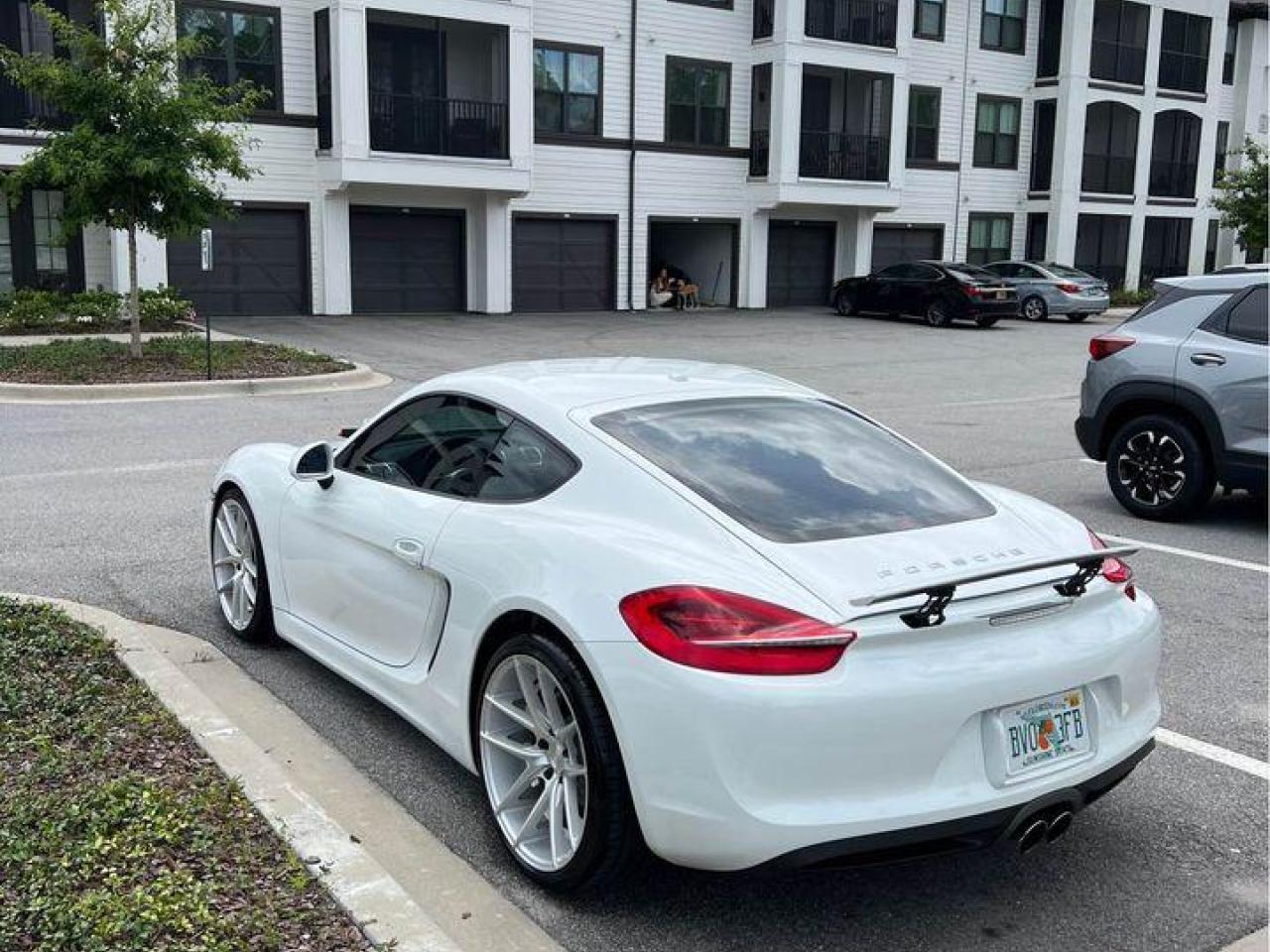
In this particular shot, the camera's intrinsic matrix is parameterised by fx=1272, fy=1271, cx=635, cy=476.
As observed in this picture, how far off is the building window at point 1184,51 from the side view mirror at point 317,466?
42844 mm

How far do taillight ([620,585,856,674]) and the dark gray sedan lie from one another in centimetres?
3058

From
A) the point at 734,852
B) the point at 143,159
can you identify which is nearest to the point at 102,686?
the point at 734,852

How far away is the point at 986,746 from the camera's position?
3.35 meters

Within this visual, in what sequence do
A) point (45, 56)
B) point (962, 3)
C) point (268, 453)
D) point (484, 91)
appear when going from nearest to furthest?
point (268, 453)
point (45, 56)
point (484, 91)
point (962, 3)

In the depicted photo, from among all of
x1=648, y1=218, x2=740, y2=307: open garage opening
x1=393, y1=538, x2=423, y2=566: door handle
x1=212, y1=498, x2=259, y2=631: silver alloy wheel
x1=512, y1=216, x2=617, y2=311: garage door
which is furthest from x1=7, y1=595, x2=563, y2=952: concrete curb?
x1=648, y1=218, x2=740, y2=307: open garage opening

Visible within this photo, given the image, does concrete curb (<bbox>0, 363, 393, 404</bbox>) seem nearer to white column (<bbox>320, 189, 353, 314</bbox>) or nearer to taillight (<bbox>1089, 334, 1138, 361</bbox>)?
taillight (<bbox>1089, 334, 1138, 361</bbox>)

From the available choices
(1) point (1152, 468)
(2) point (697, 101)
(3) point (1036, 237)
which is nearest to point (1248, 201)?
(3) point (1036, 237)

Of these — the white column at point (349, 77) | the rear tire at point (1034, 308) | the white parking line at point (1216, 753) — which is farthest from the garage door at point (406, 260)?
the white parking line at point (1216, 753)

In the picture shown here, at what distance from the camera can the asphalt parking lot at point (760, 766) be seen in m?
3.62

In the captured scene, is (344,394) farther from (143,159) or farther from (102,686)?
(102,686)

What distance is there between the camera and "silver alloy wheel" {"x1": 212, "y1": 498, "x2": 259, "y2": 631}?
5.77 metres

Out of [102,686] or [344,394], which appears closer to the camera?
[102,686]

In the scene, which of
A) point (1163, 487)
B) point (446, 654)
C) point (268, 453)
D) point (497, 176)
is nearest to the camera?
point (446, 654)

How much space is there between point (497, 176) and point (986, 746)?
2627 centimetres
